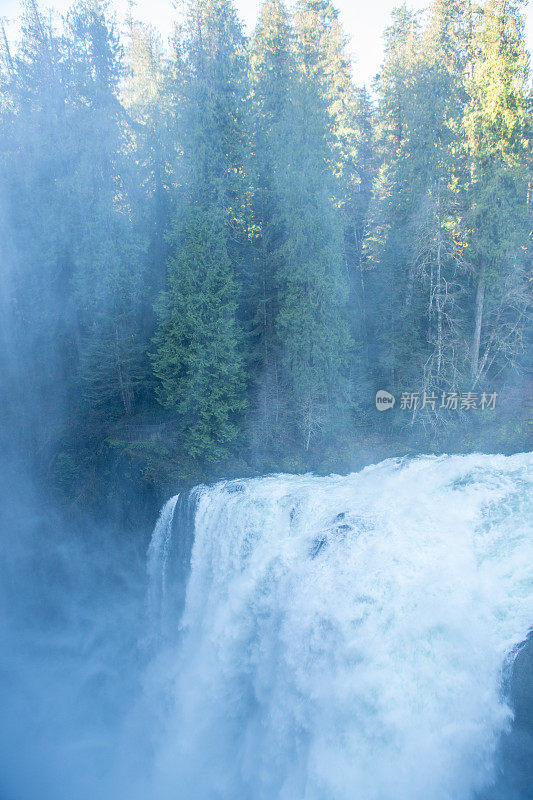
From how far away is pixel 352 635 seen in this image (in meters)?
11.4

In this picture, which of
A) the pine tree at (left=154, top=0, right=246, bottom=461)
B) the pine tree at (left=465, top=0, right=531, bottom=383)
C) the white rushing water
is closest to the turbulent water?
the white rushing water

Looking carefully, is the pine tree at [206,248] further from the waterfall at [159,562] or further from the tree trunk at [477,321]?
the tree trunk at [477,321]

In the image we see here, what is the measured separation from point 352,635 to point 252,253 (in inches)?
560

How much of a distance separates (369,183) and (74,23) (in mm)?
16951

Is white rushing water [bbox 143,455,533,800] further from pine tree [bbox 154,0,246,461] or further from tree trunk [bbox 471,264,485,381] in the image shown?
tree trunk [bbox 471,264,485,381]

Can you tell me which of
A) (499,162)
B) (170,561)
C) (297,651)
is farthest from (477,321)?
(170,561)

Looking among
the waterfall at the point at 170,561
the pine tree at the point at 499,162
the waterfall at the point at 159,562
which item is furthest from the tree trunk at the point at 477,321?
the waterfall at the point at 159,562

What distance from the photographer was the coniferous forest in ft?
56.2

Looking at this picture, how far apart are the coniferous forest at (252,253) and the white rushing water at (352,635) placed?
12.0ft

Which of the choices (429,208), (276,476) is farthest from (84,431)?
(429,208)

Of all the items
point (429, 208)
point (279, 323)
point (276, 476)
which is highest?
point (429, 208)

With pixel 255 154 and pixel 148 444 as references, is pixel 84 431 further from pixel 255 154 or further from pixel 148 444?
pixel 255 154

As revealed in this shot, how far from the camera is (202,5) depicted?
19266mm

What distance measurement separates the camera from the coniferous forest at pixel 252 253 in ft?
56.2
